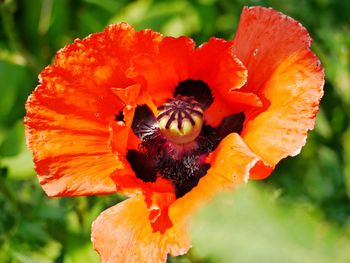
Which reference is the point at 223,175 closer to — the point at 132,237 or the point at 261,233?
the point at 132,237

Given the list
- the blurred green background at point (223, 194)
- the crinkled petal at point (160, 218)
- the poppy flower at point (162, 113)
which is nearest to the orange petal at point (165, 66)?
the poppy flower at point (162, 113)

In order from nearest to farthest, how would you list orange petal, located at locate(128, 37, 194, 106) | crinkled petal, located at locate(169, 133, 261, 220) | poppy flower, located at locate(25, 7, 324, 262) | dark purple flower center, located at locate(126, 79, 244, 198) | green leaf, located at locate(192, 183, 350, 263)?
green leaf, located at locate(192, 183, 350, 263)
crinkled petal, located at locate(169, 133, 261, 220)
poppy flower, located at locate(25, 7, 324, 262)
orange petal, located at locate(128, 37, 194, 106)
dark purple flower center, located at locate(126, 79, 244, 198)

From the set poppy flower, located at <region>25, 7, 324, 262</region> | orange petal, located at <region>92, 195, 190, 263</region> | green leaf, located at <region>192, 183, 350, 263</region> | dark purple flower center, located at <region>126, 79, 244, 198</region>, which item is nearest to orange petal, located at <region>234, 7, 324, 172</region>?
poppy flower, located at <region>25, 7, 324, 262</region>

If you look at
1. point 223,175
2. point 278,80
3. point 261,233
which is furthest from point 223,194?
point 278,80

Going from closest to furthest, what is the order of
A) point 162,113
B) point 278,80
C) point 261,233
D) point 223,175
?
point 261,233 → point 223,175 → point 278,80 → point 162,113

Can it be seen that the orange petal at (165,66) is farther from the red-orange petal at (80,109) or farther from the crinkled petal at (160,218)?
the crinkled petal at (160,218)

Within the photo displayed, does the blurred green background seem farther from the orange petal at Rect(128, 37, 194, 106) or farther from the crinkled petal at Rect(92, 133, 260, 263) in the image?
the orange petal at Rect(128, 37, 194, 106)

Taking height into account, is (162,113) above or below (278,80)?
below

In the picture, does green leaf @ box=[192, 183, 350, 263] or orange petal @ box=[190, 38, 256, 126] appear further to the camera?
orange petal @ box=[190, 38, 256, 126]
